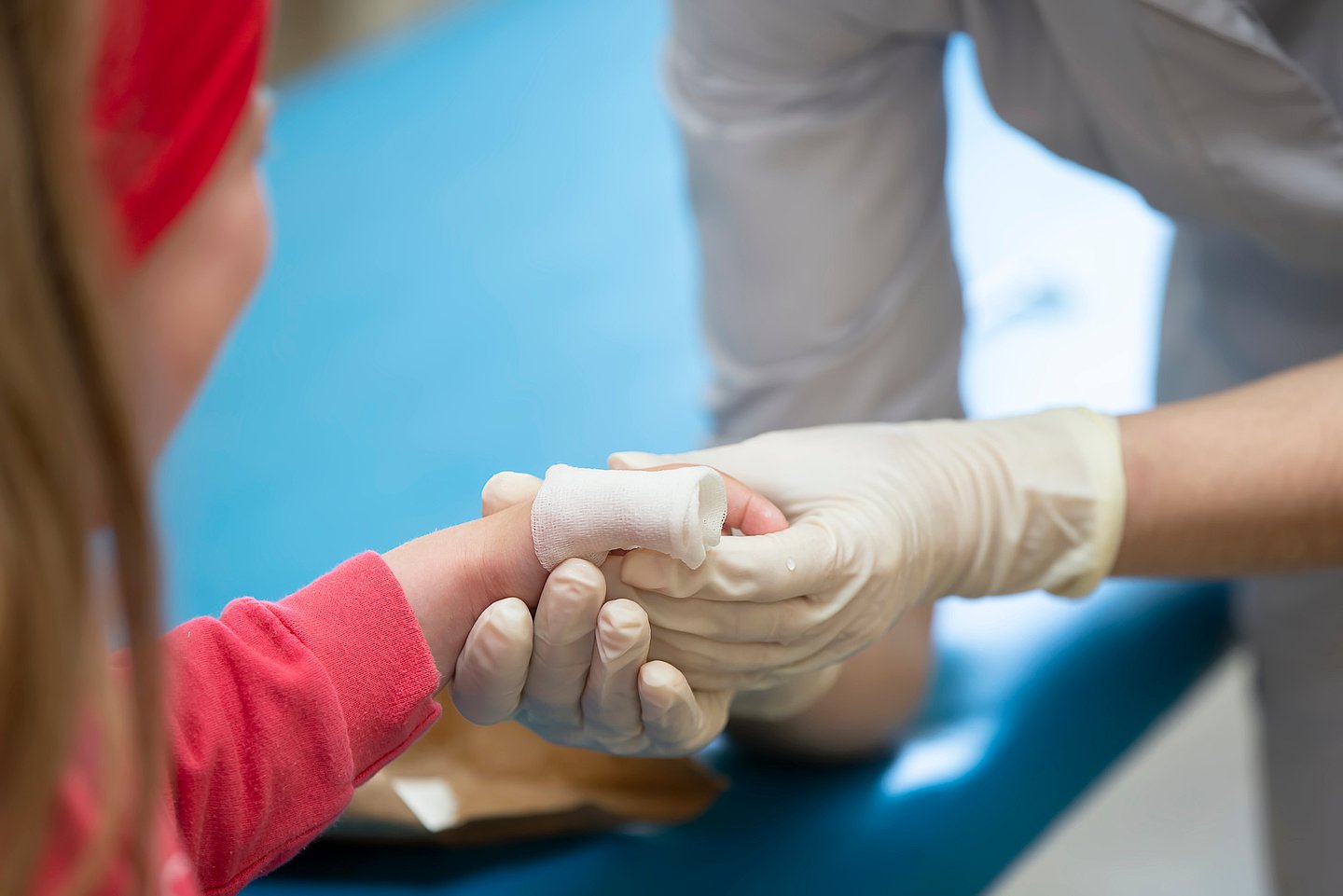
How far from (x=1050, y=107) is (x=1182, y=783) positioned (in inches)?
47.4

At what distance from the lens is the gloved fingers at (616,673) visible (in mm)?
707

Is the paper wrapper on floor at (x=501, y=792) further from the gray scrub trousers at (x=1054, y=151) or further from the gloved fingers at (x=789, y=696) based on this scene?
the gray scrub trousers at (x=1054, y=151)

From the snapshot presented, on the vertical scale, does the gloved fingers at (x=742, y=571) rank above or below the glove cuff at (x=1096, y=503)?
above

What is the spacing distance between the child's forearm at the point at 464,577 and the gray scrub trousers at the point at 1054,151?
1.34 feet

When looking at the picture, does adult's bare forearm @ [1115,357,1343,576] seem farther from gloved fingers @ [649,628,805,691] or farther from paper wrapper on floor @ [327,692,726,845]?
paper wrapper on floor @ [327,692,726,845]

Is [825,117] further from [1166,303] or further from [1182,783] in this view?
[1182,783]

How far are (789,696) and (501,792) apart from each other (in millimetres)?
223

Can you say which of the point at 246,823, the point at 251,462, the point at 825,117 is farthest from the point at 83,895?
the point at 251,462

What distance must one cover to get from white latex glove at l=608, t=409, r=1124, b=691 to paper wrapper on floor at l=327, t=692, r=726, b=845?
16 centimetres

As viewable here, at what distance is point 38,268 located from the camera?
0.40 m

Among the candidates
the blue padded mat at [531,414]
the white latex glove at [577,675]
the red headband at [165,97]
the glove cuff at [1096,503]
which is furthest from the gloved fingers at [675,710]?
the red headband at [165,97]

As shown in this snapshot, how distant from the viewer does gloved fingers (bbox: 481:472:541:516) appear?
80 cm

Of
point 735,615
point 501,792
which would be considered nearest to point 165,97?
point 735,615

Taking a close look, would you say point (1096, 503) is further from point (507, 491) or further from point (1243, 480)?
point (507, 491)
